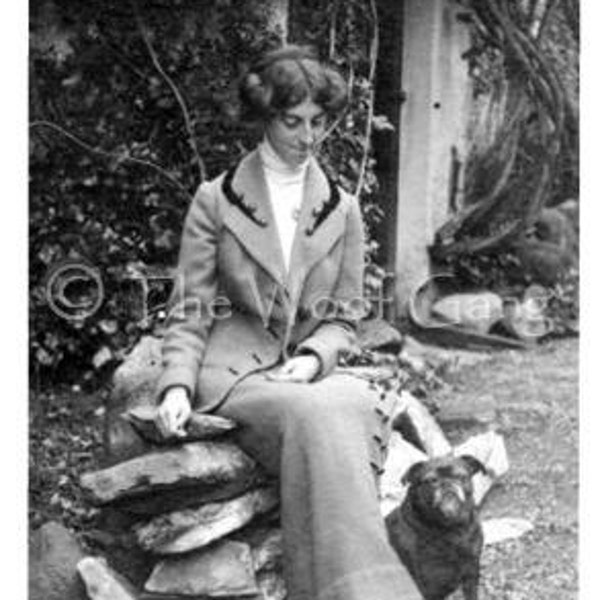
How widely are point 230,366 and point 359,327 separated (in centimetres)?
46

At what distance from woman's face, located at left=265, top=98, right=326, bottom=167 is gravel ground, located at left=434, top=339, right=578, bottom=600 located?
1.02 m

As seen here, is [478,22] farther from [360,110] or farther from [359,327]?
[359,327]

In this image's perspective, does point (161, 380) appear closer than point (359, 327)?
Yes

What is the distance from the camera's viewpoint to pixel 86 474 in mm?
3537

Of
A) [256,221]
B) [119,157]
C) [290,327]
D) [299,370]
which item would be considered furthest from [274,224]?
[119,157]

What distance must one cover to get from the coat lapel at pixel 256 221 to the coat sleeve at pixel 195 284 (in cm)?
6

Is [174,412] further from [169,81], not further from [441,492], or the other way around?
[169,81]

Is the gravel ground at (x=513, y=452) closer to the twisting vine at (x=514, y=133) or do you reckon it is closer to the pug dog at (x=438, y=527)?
the pug dog at (x=438, y=527)

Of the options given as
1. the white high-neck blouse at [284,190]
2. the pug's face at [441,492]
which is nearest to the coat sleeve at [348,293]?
the white high-neck blouse at [284,190]

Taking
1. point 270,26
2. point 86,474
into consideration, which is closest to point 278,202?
point 270,26

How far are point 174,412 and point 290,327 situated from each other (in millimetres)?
422

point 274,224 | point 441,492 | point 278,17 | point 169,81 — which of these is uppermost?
point 278,17

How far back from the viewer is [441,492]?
350cm

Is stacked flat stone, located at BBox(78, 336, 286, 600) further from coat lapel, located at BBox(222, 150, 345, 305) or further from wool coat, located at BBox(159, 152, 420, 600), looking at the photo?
coat lapel, located at BBox(222, 150, 345, 305)
